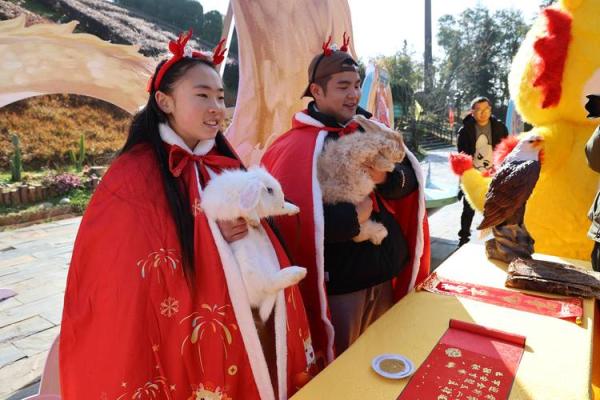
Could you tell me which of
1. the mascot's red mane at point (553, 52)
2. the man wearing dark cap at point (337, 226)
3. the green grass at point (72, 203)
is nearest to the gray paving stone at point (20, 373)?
the man wearing dark cap at point (337, 226)

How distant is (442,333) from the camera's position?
151cm

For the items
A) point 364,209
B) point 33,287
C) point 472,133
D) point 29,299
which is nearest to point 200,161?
point 364,209

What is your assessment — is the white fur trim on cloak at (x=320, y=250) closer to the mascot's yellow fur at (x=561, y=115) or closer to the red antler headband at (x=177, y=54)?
the red antler headband at (x=177, y=54)

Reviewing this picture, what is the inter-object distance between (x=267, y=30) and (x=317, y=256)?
244 centimetres

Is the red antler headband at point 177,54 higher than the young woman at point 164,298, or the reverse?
the red antler headband at point 177,54

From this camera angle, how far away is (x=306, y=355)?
4.73ft

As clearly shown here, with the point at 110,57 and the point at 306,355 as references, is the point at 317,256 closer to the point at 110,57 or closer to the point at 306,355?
the point at 306,355

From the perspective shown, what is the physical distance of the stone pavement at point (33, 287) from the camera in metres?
2.74

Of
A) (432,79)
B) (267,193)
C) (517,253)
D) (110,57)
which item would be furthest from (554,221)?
(432,79)

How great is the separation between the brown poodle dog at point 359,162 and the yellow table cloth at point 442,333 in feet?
1.25

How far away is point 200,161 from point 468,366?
1086mm

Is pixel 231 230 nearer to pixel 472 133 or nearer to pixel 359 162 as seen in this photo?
pixel 359 162

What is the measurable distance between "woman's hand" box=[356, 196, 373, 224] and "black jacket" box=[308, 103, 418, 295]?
0.05 metres

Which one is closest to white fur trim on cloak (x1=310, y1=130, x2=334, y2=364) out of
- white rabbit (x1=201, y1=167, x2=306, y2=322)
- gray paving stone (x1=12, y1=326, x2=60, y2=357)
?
white rabbit (x1=201, y1=167, x2=306, y2=322)
